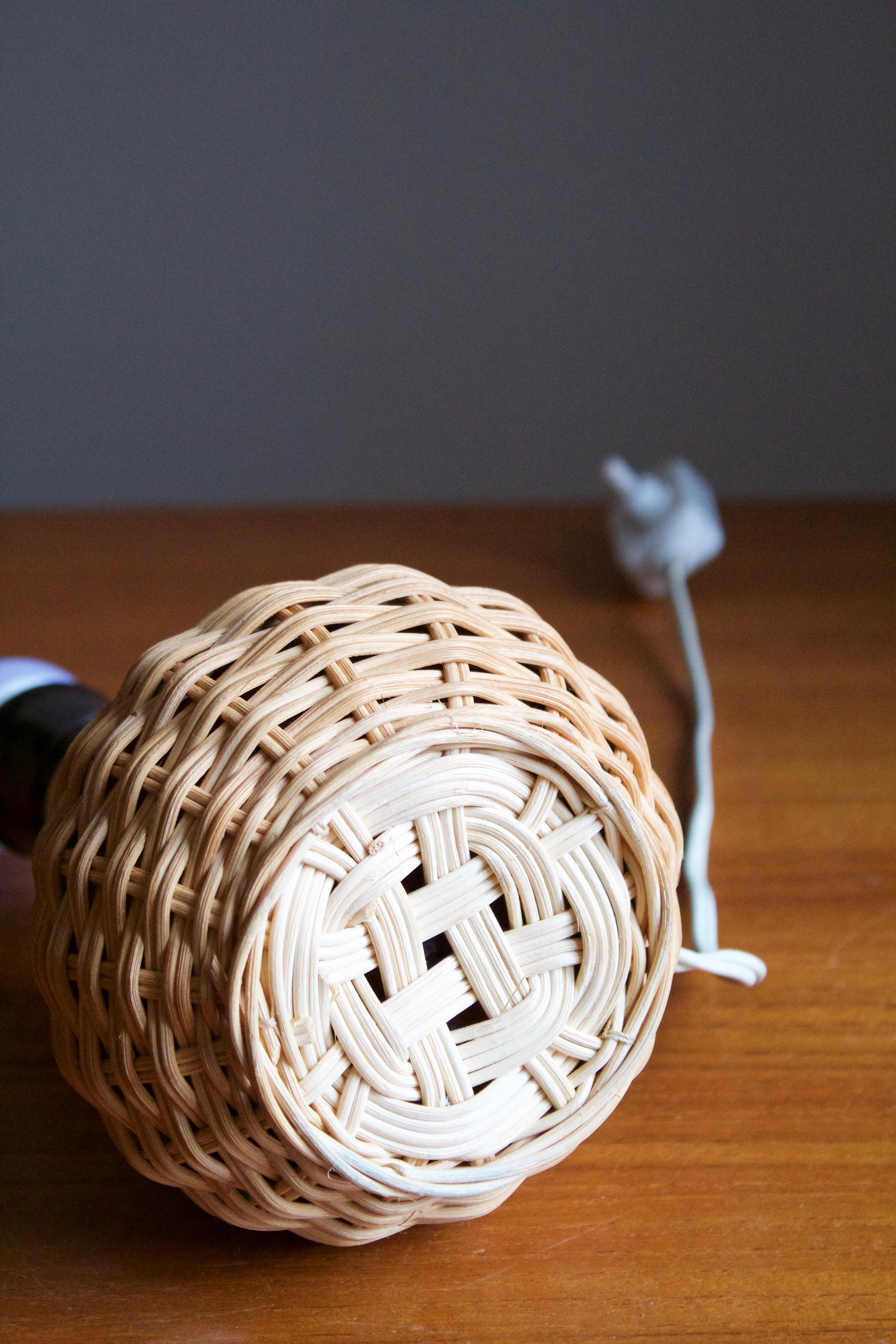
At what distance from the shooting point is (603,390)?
90 cm

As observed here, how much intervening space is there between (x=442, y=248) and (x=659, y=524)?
314 mm

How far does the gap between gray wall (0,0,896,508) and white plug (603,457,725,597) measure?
0.24 metres

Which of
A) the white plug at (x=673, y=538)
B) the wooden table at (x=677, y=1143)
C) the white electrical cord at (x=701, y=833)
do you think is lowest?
the wooden table at (x=677, y=1143)

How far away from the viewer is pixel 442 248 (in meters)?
0.83

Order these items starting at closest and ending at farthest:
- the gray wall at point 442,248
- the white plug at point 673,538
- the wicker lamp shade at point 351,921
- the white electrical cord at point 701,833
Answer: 1. the wicker lamp shade at point 351,921
2. the white electrical cord at point 701,833
3. the white plug at point 673,538
4. the gray wall at point 442,248

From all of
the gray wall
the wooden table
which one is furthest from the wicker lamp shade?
the gray wall

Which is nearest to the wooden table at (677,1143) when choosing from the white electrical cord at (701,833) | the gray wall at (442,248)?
the white electrical cord at (701,833)

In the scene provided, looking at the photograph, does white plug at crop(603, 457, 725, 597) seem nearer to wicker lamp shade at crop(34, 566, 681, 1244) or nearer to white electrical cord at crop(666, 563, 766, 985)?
white electrical cord at crop(666, 563, 766, 985)

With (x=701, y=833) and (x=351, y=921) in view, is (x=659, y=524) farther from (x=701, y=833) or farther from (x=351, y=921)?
(x=351, y=921)

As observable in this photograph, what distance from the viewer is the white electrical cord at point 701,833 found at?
398 millimetres

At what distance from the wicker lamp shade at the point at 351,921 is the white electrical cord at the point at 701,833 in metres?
0.07

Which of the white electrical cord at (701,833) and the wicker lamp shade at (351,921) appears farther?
the white electrical cord at (701,833)

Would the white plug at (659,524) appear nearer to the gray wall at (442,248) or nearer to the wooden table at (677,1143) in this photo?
the wooden table at (677,1143)

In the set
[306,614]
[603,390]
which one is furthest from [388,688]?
[603,390]
